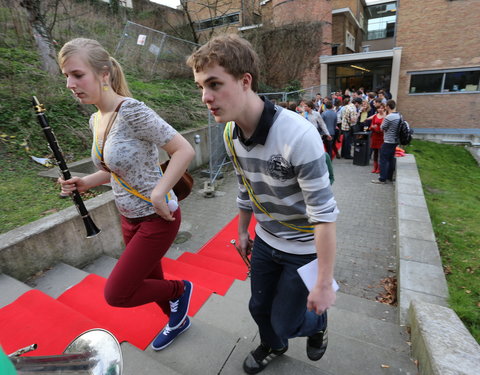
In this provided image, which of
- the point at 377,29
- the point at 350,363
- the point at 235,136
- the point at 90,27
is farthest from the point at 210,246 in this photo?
the point at 377,29

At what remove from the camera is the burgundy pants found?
5.96 ft

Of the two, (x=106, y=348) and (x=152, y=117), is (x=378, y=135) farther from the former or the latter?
(x=106, y=348)

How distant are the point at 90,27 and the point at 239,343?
17.1 metres

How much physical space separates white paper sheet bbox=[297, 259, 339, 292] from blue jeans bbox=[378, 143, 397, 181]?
6438 millimetres

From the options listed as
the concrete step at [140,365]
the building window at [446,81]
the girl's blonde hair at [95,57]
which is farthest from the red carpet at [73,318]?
the building window at [446,81]

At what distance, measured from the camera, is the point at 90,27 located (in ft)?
47.2

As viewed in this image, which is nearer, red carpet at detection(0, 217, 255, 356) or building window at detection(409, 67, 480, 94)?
red carpet at detection(0, 217, 255, 356)

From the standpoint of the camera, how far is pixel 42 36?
7.36 m

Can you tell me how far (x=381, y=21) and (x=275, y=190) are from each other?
40.3 meters

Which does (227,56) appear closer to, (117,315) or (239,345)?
(239,345)

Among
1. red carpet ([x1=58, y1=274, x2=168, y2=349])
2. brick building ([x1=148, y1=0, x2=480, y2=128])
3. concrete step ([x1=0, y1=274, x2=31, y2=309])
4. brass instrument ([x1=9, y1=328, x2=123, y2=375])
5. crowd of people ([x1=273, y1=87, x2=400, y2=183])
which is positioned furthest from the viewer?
brick building ([x1=148, y1=0, x2=480, y2=128])

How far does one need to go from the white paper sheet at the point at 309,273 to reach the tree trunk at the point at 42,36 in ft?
29.5

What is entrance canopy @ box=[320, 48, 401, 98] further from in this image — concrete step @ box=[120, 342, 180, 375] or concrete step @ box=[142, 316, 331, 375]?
concrete step @ box=[120, 342, 180, 375]

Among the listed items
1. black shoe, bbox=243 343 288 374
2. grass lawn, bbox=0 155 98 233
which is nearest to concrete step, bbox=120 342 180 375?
black shoe, bbox=243 343 288 374
